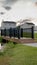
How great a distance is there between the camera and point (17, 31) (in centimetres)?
1877

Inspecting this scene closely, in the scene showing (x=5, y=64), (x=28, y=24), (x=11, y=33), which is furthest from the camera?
(x=28, y=24)

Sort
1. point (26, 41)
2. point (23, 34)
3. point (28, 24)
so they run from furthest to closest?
point (28, 24) < point (23, 34) < point (26, 41)

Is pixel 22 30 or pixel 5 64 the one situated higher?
pixel 22 30

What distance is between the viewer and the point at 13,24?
67000 mm

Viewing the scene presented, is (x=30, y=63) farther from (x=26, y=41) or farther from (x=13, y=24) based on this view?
(x=13, y=24)

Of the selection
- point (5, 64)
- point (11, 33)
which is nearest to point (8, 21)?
point (11, 33)

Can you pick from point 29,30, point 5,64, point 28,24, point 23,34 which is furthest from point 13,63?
point 28,24

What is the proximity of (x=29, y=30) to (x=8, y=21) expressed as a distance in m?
49.0

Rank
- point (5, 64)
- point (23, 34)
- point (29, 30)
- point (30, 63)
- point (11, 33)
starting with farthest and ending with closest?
point (11, 33) < point (23, 34) < point (29, 30) < point (5, 64) < point (30, 63)

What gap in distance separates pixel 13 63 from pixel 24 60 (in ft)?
1.42

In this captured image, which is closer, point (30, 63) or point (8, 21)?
point (30, 63)

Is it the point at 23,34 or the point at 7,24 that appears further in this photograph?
the point at 7,24

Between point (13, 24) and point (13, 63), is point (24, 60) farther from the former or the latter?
point (13, 24)

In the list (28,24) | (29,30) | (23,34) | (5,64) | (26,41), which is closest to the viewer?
(5,64)
